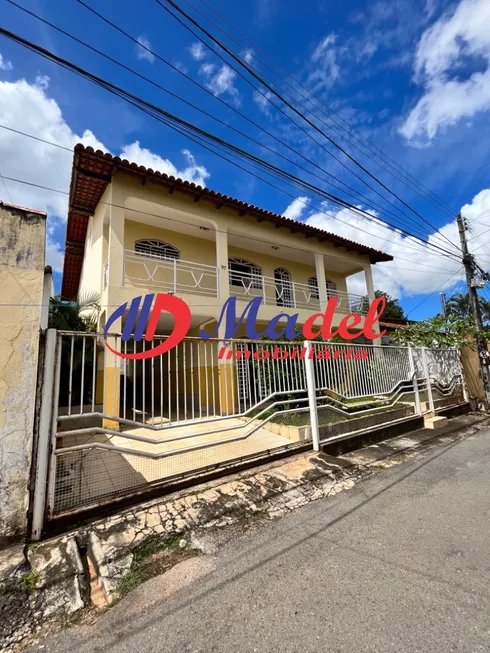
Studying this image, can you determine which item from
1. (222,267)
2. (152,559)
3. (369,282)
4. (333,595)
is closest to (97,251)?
(222,267)

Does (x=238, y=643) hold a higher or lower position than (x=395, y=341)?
lower

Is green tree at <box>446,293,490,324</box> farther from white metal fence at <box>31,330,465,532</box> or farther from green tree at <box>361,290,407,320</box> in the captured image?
white metal fence at <box>31,330,465,532</box>

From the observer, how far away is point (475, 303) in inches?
466

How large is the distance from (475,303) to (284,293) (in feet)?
24.9

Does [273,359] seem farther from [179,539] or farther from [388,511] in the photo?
[179,539]

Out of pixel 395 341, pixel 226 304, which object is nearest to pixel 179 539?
pixel 226 304

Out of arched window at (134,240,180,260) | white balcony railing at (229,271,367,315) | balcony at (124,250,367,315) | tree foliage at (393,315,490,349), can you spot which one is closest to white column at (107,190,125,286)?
balcony at (124,250,367,315)

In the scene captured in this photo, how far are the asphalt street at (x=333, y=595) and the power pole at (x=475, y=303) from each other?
843 cm

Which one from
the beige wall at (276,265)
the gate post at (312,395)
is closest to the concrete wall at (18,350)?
the gate post at (312,395)

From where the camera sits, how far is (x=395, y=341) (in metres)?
10.6

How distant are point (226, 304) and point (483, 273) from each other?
412 inches

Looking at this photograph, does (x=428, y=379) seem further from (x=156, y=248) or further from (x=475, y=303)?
(x=156, y=248)

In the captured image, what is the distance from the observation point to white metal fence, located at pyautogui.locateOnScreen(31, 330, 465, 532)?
291cm

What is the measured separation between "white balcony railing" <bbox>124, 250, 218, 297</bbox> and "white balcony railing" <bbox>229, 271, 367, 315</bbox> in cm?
122
